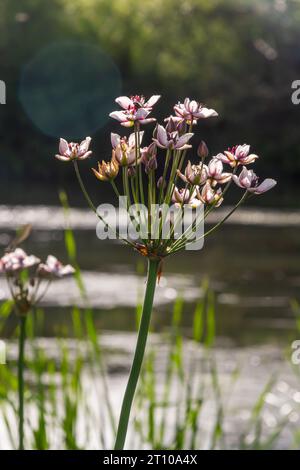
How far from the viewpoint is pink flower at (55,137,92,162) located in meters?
1.28

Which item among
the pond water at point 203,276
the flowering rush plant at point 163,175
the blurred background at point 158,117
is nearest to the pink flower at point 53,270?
the flowering rush plant at point 163,175

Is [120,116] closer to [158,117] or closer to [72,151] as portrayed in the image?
[72,151]

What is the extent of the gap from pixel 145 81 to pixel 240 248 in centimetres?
3315

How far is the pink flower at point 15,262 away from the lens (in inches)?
62.0

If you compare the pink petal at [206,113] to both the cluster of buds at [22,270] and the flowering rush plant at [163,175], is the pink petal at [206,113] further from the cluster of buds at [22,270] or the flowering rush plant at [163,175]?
the cluster of buds at [22,270]

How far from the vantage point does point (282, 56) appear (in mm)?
48500

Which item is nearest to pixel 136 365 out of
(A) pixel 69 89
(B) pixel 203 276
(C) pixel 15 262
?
(C) pixel 15 262

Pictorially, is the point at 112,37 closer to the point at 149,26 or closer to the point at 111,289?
the point at 149,26

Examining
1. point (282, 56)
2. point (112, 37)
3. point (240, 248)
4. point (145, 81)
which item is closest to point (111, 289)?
point (240, 248)

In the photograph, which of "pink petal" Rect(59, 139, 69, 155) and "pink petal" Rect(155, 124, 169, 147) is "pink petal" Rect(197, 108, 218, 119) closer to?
"pink petal" Rect(155, 124, 169, 147)

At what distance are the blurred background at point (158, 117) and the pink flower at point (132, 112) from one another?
11.6 metres

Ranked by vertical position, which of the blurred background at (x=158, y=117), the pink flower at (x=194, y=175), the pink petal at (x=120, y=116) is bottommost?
the pink flower at (x=194, y=175)

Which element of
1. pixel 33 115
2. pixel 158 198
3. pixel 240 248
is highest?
pixel 33 115

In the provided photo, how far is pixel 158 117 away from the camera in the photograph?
50.5 metres
